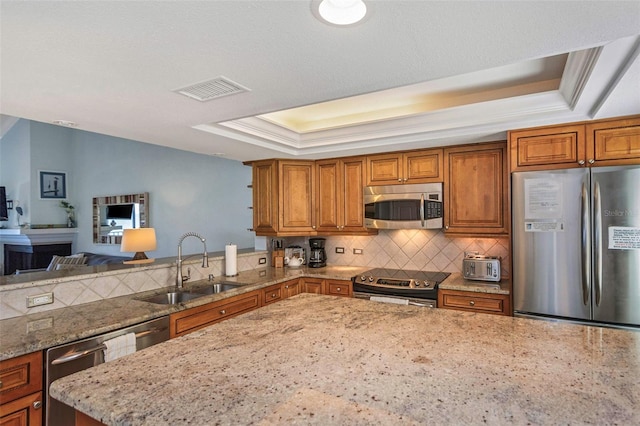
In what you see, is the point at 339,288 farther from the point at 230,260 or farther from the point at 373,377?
the point at 373,377

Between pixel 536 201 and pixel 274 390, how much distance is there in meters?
2.39

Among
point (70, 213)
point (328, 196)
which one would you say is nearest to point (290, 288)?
point (328, 196)

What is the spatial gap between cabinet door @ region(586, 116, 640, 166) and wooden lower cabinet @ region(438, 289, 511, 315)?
123 centimetres

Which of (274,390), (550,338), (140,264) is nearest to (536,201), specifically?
(550,338)

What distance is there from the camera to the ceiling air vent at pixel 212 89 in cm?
173

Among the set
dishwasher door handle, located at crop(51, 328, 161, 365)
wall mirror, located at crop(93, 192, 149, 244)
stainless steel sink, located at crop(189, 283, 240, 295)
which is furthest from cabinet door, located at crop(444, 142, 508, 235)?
wall mirror, located at crop(93, 192, 149, 244)

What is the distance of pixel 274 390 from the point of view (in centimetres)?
108

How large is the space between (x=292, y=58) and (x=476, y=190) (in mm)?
2344

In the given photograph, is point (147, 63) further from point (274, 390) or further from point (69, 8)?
point (274, 390)

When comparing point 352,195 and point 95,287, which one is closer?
point 95,287

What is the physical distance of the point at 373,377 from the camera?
3.78 feet

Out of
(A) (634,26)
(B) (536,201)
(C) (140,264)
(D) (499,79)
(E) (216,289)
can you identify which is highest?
(D) (499,79)

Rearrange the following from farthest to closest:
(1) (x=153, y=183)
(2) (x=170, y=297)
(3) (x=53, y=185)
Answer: (3) (x=53, y=185) < (1) (x=153, y=183) < (2) (x=170, y=297)

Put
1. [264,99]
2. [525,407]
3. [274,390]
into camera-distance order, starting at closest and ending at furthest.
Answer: [525,407], [274,390], [264,99]
